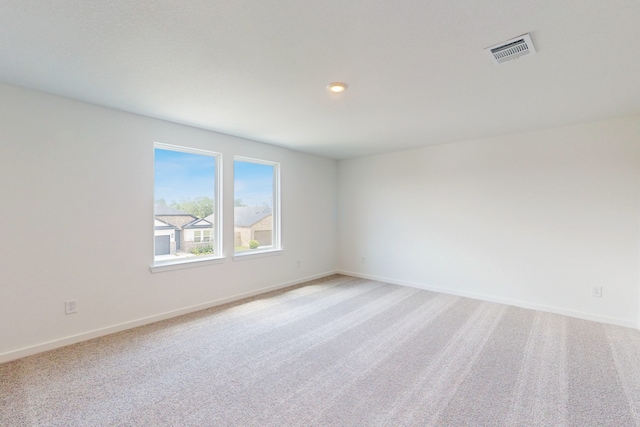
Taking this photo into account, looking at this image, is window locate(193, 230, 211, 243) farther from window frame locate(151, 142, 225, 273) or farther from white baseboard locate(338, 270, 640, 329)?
white baseboard locate(338, 270, 640, 329)

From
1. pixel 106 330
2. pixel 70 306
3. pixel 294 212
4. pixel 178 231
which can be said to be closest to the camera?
pixel 70 306

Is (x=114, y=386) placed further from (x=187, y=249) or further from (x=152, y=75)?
(x=152, y=75)

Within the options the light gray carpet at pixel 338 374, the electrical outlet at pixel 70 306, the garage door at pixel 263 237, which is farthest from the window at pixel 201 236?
the electrical outlet at pixel 70 306

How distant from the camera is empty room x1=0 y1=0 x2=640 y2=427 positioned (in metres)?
1.77

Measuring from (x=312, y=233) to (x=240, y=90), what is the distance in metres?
3.19

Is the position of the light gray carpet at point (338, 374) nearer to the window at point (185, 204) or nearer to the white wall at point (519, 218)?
the white wall at point (519, 218)

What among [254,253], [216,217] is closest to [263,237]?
[254,253]

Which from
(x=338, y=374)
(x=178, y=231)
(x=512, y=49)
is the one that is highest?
(x=512, y=49)

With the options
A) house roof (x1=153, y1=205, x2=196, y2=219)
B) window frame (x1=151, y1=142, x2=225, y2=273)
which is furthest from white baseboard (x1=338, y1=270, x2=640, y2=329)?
house roof (x1=153, y1=205, x2=196, y2=219)

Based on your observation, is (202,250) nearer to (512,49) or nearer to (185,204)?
(185,204)

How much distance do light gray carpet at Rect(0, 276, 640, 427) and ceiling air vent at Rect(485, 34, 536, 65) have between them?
2.30 meters

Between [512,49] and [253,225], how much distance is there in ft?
12.1

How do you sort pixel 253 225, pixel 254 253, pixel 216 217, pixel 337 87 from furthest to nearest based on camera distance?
1. pixel 253 225
2. pixel 254 253
3. pixel 216 217
4. pixel 337 87

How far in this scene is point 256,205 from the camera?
457 cm
